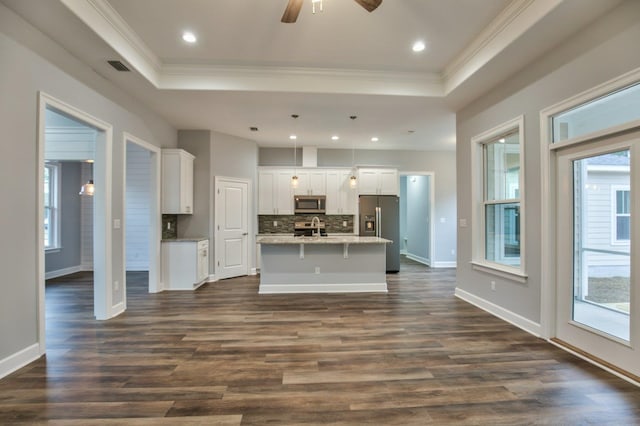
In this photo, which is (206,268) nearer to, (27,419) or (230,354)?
(230,354)

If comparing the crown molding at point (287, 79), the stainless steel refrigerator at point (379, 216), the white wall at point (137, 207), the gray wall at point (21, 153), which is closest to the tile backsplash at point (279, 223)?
the stainless steel refrigerator at point (379, 216)

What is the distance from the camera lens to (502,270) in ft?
11.7

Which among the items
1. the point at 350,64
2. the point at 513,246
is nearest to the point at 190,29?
the point at 350,64

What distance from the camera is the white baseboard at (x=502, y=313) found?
3107 mm

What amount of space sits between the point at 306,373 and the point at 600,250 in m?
2.76

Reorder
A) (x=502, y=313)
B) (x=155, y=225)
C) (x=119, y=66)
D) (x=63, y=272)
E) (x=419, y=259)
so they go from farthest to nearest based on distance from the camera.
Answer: (x=419, y=259) < (x=63, y=272) < (x=155, y=225) < (x=502, y=313) < (x=119, y=66)

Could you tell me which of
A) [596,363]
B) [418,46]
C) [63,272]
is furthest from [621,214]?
[63,272]

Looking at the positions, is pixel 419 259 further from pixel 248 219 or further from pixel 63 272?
pixel 63 272

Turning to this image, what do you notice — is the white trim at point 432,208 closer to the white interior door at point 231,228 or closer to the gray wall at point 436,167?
the gray wall at point 436,167

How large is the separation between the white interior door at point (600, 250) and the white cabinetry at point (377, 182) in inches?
163

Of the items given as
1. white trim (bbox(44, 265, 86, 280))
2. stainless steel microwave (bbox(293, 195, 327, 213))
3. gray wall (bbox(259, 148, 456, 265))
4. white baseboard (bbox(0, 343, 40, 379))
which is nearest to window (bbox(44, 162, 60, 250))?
white trim (bbox(44, 265, 86, 280))

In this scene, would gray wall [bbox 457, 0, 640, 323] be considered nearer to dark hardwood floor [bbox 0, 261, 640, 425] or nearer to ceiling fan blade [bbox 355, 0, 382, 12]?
dark hardwood floor [bbox 0, 261, 640, 425]

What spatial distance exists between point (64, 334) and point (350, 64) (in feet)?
14.7

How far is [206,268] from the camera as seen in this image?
18.1 ft
